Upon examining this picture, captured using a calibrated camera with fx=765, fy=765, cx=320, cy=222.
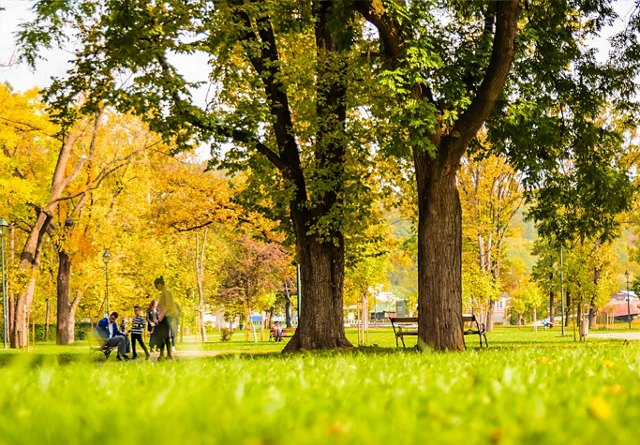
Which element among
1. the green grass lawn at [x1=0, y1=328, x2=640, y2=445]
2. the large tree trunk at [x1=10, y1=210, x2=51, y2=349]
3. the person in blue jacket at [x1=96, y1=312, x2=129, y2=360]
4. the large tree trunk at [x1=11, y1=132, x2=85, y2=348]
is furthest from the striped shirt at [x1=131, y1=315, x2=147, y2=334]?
the green grass lawn at [x1=0, y1=328, x2=640, y2=445]

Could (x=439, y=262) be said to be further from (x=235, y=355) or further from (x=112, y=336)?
(x=112, y=336)

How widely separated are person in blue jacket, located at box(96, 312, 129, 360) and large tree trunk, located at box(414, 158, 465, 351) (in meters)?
9.51

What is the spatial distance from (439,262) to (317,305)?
17.9ft

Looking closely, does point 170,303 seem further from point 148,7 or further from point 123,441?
point 123,441

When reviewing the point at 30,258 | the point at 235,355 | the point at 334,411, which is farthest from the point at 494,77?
the point at 30,258

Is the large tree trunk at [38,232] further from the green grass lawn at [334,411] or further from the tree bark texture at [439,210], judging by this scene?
the green grass lawn at [334,411]

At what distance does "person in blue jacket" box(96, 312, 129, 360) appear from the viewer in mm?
21000

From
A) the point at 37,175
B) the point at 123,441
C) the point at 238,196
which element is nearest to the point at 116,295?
the point at 37,175

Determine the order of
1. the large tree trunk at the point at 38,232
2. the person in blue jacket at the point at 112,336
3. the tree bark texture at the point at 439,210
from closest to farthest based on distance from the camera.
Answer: the tree bark texture at the point at 439,210
the person in blue jacket at the point at 112,336
the large tree trunk at the point at 38,232

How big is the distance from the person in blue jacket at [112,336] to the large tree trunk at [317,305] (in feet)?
15.5

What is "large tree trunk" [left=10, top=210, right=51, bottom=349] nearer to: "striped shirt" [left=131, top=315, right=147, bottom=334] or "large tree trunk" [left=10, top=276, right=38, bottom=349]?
"large tree trunk" [left=10, top=276, right=38, bottom=349]

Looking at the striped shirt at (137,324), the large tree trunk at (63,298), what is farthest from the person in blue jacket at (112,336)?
the large tree trunk at (63,298)

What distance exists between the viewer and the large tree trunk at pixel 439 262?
49.2 ft

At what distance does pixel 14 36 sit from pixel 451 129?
30.3ft
